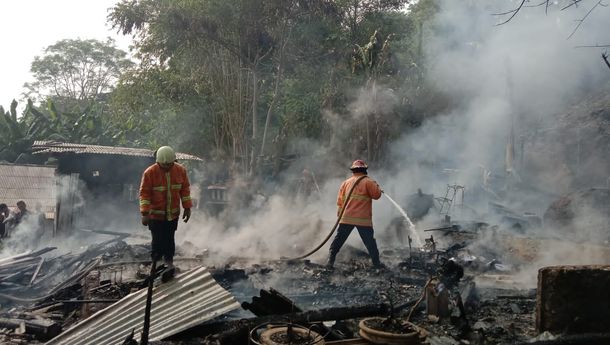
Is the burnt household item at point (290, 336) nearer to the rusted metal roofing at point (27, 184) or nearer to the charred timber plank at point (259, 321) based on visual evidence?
the charred timber plank at point (259, 321)

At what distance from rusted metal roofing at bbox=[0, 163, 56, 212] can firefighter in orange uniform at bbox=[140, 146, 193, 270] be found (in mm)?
7854

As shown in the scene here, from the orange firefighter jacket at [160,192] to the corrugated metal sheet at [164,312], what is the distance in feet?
6.94

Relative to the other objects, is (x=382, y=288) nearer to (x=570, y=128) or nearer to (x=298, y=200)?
(x=298, y=200)

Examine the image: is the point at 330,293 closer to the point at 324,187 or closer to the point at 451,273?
the point at 451,273

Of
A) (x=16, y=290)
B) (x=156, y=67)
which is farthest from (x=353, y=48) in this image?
(x=16, y=290)

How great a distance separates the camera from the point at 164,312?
434 cm

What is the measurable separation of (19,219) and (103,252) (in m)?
3.63

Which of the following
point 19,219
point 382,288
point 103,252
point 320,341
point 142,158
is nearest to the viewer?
point 320,341

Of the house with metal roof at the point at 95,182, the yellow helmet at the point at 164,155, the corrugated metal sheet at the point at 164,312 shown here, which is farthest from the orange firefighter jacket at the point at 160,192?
the house with metal roof at the point at 95,182

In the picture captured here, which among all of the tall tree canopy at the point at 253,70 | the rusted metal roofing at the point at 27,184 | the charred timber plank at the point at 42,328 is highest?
the tall tree canopy at the point at 253,70

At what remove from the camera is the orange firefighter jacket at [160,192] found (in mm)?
6875

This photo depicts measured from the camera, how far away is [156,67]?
17656 mm

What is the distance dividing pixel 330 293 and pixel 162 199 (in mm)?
2756

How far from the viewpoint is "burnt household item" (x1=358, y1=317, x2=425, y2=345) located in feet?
11.3
